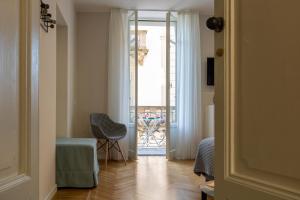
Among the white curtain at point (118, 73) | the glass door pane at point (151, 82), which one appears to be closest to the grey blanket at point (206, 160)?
the white curtain at point (118, 73)

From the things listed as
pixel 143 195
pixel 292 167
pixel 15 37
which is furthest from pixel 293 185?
pixel 143 195

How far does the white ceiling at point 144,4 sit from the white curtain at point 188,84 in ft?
0.78

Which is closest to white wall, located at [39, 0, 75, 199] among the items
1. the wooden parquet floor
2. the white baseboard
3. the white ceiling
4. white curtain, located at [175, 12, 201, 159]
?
the white baseboard

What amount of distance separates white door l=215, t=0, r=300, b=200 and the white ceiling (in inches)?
175

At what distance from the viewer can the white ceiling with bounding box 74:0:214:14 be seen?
5.23 m

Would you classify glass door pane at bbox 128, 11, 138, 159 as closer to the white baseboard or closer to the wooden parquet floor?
the wooden parquet floor

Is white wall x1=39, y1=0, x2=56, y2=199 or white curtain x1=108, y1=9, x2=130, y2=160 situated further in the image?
white curtain x1=108, y1=9, x2=130, y2=160

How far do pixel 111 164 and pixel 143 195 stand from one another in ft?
6.06

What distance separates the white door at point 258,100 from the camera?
2.59ft

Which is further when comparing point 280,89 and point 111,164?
point 111,164

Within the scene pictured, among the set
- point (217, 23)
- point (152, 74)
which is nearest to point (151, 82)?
point (152, 74)

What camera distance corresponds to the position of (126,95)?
5.63 m

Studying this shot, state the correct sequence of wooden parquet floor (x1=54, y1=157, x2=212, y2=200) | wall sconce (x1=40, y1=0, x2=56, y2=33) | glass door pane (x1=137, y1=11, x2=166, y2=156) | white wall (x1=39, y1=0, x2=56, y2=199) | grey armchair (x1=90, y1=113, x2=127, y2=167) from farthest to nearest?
glass door pane (x1=137, y1=11, x2=166, y2=156), grey armchair (x1=90, y1=113, x2=127, y2=167), wooden parquet floor (x1=54, y1=157, x2=212, y2=200), white wall (x1=39, y1=0, x2=56, y2=199), wall sconce (x1=40, y1=0, x2=56, y2=33)

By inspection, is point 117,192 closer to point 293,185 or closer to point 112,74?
point 112,74
